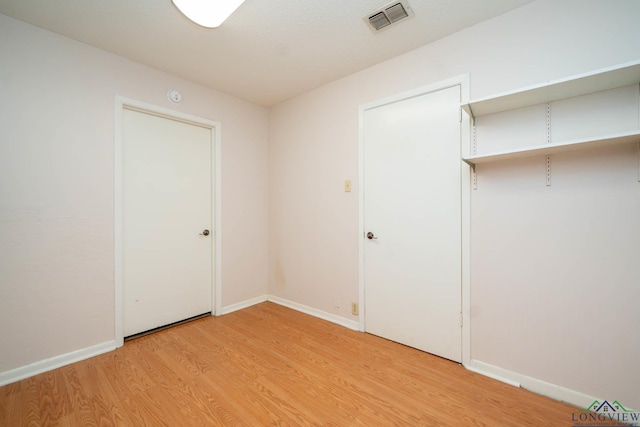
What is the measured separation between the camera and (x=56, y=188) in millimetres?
2070

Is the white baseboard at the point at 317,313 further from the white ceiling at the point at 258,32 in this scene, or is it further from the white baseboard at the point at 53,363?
the white ceiling at the point at 258,32

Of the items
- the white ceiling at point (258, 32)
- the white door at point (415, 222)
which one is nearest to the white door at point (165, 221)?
the white ceiling at point (258, 32)

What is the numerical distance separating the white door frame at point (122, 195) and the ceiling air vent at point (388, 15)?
1.97 m

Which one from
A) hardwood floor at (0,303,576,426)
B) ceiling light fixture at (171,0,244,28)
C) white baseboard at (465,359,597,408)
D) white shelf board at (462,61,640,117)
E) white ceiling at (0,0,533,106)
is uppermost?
white ceiling at (0,0,533,106)

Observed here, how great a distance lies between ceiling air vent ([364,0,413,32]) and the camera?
1.80 metres

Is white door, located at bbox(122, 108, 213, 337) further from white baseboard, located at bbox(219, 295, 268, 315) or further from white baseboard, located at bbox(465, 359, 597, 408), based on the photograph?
white baseboard, located at bbox(465, 359, 597, 408)

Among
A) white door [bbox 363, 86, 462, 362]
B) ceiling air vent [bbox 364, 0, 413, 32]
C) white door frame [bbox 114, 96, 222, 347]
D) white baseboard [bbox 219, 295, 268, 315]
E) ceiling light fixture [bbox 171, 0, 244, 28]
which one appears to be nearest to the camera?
ceiling light fixture [bbox 171, 0, 244, 28]

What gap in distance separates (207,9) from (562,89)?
2158 millimetres

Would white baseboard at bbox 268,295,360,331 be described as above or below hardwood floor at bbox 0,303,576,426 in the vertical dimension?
above

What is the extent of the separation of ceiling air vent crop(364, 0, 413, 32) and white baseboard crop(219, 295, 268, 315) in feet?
10.4

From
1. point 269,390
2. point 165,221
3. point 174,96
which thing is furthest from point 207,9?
point 269,390

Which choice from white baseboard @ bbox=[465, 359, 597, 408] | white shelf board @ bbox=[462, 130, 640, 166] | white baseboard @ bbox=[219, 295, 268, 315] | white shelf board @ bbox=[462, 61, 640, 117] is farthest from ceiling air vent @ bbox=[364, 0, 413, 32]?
white baseboard @ bbox=[219, 295, 268, 315]

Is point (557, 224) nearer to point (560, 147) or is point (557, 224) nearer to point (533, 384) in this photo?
point (560, 147)

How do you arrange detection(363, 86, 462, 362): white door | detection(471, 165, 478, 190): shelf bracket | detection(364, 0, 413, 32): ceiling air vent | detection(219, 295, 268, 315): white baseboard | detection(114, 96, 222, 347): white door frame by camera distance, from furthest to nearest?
detection(219, 295, 268, 315): white baseboard, detection(114, 96, 222, 347): white door frame, detection(363, 86, 462, 362): white door, detection(471, 165, 478, 190): shelf bracket, detection(364, 0, 413, 32): ceiling air vent
